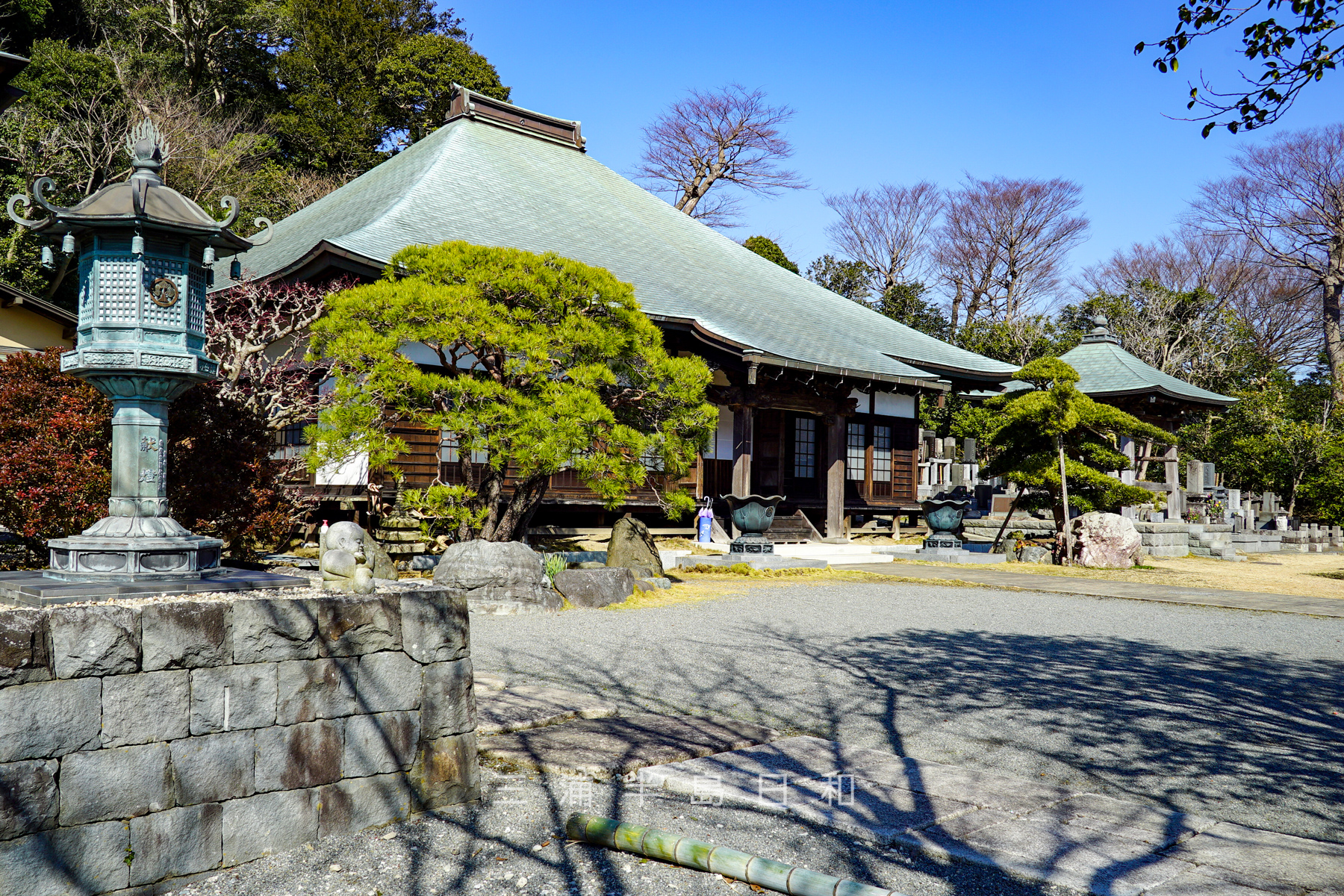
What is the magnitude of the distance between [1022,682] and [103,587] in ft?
18.6

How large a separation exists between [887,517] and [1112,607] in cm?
1101

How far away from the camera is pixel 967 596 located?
12.3 meters

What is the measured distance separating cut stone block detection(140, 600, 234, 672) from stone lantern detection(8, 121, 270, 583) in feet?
5.54

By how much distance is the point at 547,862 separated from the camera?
3.56 m

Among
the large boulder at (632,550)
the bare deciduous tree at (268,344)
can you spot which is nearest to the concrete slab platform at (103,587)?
the large boulder at (632,550)

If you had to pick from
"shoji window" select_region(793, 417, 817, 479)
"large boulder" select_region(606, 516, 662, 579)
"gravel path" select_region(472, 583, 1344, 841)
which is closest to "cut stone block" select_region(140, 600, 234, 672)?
"gravel path" select_region(472, 583, 1344, 841)

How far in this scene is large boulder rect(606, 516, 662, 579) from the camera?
1229 cm

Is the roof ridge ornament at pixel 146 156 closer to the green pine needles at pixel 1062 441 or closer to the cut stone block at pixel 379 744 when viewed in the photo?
the cut stone block at pixel 379 744

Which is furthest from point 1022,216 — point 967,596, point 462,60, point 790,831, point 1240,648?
point 790,831

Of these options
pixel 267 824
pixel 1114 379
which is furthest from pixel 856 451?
pixel 267 824

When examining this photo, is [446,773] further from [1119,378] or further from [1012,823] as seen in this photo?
[1119,378]

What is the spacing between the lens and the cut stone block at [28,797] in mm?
3041

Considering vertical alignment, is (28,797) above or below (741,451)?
below

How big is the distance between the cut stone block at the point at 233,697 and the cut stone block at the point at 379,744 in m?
0.35
